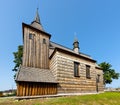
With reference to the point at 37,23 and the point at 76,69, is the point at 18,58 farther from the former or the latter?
the point at 76,69

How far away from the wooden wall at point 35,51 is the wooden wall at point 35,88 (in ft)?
11.3

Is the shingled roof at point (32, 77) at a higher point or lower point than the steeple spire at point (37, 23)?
lower

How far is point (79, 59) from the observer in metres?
17.1

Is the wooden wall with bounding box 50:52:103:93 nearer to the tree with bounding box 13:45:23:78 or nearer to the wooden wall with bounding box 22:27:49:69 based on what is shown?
the wooden wall with bounding box 22:27:49:69

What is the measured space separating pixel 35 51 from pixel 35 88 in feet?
18.4

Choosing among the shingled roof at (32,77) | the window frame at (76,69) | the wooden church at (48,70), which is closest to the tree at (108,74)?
the wooden church at (48,70)

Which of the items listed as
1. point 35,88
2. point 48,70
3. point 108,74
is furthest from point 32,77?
point 108,74

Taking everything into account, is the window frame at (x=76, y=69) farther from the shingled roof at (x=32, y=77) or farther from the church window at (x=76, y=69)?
the shingled roof at (x=32, y=77)

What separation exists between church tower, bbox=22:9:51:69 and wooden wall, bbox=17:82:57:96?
134 inches

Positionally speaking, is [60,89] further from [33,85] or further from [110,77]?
[110,77]

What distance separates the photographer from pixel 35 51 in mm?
16125

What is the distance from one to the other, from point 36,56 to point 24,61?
5.88 feet

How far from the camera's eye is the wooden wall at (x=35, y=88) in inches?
443

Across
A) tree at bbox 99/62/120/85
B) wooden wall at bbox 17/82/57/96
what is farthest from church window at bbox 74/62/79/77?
tree at bbox 99/62/120/85
